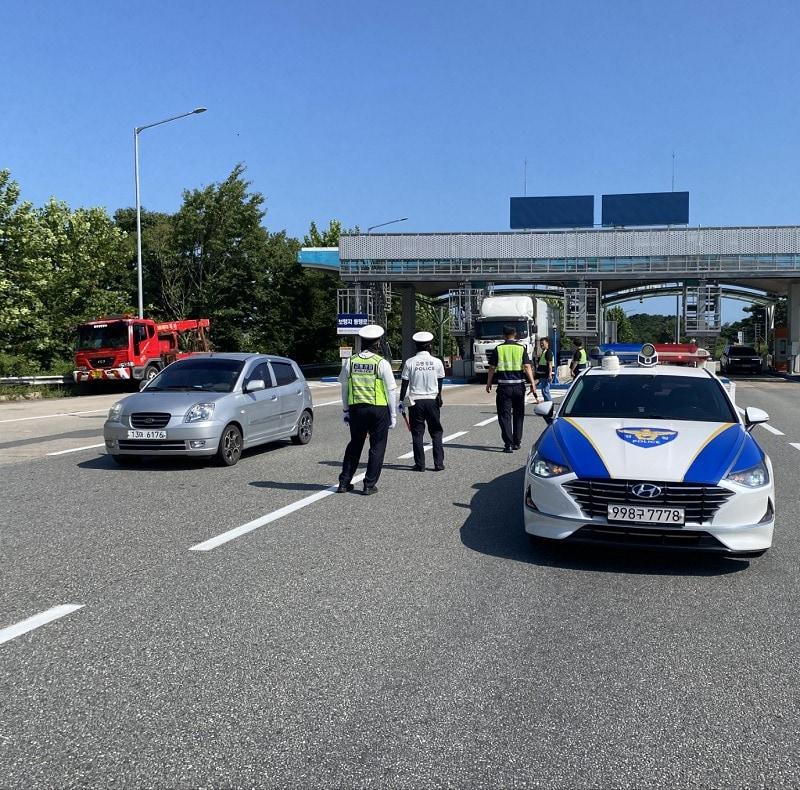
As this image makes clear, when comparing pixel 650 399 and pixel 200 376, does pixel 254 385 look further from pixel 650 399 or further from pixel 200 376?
pixel 650 399

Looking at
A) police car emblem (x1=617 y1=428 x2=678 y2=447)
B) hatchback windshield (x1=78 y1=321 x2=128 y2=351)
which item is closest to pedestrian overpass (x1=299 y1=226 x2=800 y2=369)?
hatchback windshield (x1=78 y1=321 x2=128 y2=351)

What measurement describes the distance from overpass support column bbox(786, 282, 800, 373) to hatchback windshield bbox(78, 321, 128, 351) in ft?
131

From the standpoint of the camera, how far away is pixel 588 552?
6.39 meters

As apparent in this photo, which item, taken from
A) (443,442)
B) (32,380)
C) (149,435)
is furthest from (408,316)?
(149,435)

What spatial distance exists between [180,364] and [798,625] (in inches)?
371

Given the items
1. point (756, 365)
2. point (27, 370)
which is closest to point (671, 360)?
point (27, 370)

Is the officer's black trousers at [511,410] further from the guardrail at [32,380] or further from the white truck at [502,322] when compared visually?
the white truck at [502,322]

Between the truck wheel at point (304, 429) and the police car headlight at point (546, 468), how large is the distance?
759 centimetres

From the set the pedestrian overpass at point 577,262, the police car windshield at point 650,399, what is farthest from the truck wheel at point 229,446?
the pedestrian overpass at point 577,262

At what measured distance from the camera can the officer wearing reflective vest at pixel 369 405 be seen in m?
8.65

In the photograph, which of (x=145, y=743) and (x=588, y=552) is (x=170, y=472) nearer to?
(x=588, y=552)

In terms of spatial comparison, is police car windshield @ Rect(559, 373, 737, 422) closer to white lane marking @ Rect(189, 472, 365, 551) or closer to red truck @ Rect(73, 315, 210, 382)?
white lane marking @ Rect(189, 472, 365, 551)

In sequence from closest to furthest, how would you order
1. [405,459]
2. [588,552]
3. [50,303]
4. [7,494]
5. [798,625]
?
[798,625] < [588,552] < [7,494] < [405,459] < [50,303]

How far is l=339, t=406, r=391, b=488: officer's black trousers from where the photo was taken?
28.4ft
